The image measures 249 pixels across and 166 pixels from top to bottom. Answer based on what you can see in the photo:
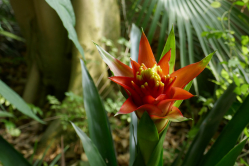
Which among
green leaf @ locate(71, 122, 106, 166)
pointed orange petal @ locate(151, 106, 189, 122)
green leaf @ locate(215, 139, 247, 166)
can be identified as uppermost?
pointed orange petal @ locate(151, 106, 189, 122)

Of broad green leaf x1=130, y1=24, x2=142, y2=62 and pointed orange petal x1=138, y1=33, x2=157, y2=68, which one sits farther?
broad green leaf x1=130, y1=24, x2=142, y2=62

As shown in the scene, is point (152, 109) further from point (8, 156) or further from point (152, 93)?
point (8, 156)

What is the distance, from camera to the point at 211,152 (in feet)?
1.72

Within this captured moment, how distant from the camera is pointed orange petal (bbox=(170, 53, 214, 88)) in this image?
0.34 meters

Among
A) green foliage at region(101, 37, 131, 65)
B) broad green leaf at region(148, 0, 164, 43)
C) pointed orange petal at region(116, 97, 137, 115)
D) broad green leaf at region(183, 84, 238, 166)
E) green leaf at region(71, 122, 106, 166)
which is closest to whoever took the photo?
pointed orange petal at region(116, 97, 137, 115)

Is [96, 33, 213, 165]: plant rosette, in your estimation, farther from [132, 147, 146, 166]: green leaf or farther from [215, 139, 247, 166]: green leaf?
[215, 139, 247, 166]: green leaf

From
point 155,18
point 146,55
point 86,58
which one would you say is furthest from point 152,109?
point 86,58

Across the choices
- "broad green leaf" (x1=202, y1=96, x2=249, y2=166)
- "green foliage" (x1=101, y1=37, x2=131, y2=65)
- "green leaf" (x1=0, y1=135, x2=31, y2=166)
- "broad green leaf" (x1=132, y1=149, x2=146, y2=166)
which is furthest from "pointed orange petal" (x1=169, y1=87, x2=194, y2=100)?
"green foliage" (x1=101, y1=37, x2=131, y2=65)

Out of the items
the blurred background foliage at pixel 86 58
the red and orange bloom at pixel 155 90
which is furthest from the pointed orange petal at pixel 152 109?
the blurred background foliage at pixel 86 58

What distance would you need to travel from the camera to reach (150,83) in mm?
316

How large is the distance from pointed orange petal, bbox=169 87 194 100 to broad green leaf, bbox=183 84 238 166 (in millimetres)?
347

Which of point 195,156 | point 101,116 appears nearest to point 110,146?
point 101,116

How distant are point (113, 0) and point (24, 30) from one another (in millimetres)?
725

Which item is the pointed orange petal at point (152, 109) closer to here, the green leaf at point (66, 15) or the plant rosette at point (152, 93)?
the plant rosette at point (152, 93)
